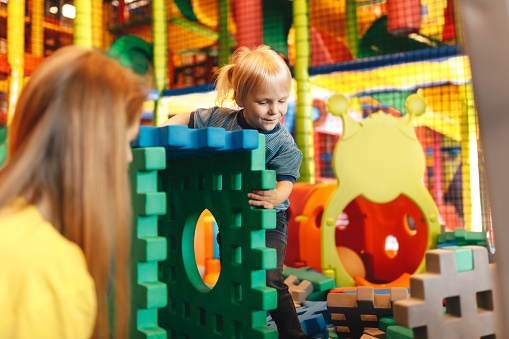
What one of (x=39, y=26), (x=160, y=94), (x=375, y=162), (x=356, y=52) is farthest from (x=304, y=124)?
(x=39, y=26)

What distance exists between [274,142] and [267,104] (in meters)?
0.10

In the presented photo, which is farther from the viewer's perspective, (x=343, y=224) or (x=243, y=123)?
(x=343, y=224)

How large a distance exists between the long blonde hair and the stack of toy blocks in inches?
7.4

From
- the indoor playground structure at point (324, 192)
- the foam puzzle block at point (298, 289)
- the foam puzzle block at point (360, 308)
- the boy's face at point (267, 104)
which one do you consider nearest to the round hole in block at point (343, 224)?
the indoor playground structure at point (324, 192)

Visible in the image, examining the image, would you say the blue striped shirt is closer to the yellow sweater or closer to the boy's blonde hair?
the boy's blonde hair

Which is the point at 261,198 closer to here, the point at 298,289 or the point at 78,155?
the point at 78,155

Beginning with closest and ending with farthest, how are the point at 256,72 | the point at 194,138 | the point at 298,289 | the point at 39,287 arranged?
the point at 39,287 < the point at 194,138 < the point at 256,72 < the point at 298,289

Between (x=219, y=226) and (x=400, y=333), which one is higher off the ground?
(x=219, y=226)

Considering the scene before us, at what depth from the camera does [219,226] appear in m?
1.10

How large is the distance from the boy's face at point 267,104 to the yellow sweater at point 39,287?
73 cm

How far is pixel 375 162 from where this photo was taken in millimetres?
1828

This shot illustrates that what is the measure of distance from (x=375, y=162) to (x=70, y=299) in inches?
57.0

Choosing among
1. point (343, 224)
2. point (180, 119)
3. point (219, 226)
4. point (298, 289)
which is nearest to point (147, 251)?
point (219, 226)

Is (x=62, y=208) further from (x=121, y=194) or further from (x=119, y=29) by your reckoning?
(x=119, y=29)
